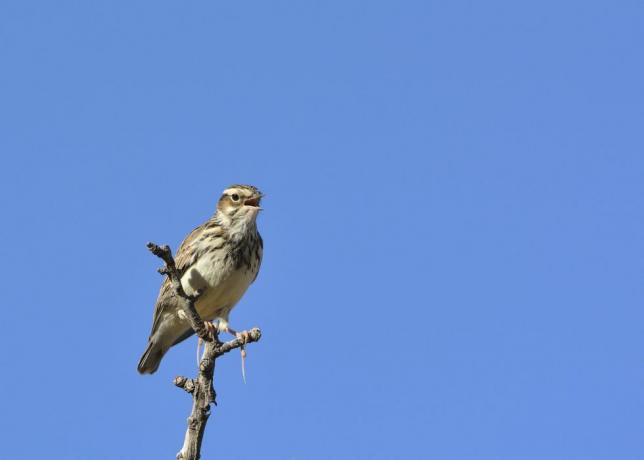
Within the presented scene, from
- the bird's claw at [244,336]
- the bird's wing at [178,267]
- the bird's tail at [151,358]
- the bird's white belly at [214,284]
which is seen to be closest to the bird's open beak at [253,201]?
the bird's wing at [178,267]

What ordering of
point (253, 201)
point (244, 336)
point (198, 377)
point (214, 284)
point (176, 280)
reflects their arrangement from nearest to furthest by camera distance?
point (198, 377) → point (176, 280) → point (244, 336) → point (214, 284) → point (253, 201)

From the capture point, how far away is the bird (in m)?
12.6

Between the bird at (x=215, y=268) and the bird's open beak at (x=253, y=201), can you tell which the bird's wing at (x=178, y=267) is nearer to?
the bird at (x=215, y=268)

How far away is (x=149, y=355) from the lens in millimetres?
13336

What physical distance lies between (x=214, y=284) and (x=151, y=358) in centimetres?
176

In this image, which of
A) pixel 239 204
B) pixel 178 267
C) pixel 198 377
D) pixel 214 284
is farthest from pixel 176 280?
pixel 239 204

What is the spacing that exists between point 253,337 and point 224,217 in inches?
156

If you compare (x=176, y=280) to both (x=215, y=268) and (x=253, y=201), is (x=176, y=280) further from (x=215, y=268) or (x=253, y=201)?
(x=253, y=201)

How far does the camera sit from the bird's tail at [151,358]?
1331 cm

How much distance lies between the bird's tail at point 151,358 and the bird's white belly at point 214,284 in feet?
3.47

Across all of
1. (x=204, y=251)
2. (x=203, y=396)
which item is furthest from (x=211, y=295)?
(x=203, y=396)

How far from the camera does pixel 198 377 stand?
8.30m

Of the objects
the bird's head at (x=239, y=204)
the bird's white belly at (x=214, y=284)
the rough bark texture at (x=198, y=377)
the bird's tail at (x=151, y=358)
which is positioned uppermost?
the bird's head at (x=239, y=204)

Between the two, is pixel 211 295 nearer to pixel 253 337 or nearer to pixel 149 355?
pixel 149 355
